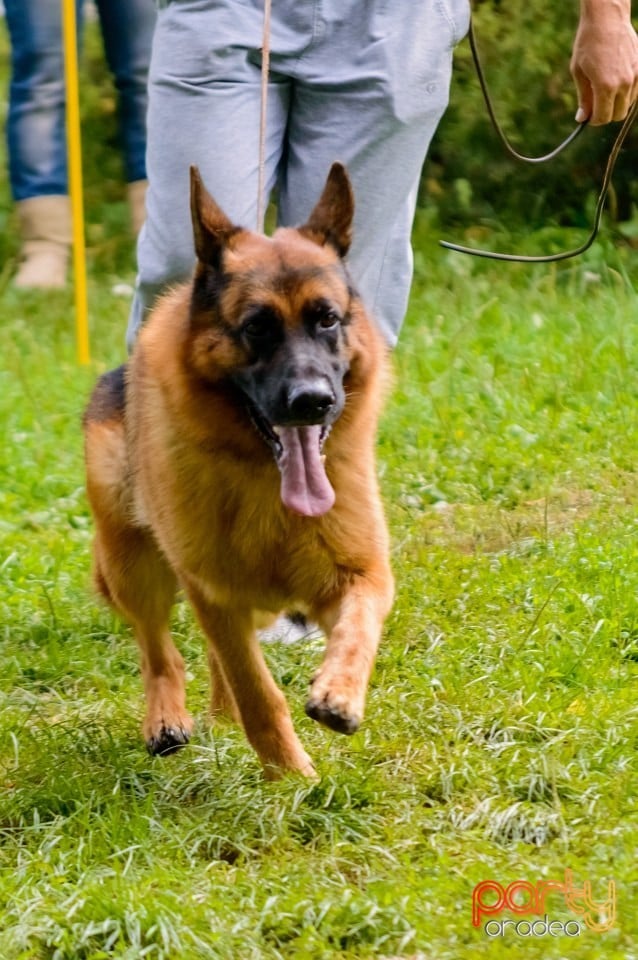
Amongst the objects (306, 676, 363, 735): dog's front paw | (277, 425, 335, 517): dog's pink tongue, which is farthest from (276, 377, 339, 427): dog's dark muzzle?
(306, 676, 363, 735): dog's front paw

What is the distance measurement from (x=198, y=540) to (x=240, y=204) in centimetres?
113

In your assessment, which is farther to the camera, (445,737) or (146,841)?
(445,737)

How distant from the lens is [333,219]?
4.02 m

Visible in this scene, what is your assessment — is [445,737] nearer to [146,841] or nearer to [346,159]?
[146,841]

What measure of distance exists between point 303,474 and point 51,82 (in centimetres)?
583

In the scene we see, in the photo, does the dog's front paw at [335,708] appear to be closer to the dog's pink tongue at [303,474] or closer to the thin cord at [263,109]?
the dog's pink tongue at [303,474]

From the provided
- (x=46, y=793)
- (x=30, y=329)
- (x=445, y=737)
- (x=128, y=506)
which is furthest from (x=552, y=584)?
(x=30, y=329)

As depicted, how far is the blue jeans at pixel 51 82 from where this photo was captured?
344 inches

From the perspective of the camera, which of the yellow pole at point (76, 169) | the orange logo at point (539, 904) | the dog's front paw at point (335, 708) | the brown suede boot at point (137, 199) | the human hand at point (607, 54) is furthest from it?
the brown suede boot at point (137, 199)

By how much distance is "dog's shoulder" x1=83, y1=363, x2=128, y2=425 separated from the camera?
4.68m

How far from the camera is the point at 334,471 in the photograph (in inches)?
157

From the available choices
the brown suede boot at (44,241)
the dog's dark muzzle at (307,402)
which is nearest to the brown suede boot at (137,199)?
the brown suede boot at (44,241)

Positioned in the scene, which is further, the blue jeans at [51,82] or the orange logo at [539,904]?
the blue jeans at [51,82]

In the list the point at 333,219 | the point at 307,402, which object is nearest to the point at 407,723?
the point at 307,402
